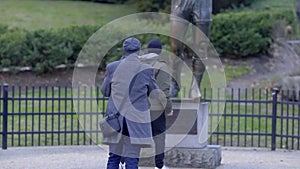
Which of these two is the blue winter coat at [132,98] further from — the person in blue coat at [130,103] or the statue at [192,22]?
the statue at [192,22]

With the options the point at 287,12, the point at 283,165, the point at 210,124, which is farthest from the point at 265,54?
the point at 283,165

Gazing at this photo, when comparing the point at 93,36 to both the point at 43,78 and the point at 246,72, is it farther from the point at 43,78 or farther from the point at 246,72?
the point at 246,72

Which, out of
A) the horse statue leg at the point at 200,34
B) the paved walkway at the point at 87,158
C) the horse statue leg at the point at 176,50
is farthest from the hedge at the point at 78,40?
the horse statue leg at the point at 200,34

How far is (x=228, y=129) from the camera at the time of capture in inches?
565

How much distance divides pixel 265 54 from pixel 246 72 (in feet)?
6.14

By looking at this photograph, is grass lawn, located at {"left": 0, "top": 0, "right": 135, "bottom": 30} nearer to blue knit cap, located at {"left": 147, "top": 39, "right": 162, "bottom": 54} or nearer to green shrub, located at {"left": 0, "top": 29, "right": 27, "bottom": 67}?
green shrub, located at {"left": 0, "top": 29, "right": 27, "bottom": 67}

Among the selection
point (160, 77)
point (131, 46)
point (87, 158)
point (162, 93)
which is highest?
point (131, 46)

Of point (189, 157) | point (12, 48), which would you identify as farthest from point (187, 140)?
point (12, 48)

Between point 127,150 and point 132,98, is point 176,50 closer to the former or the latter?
point 132,98

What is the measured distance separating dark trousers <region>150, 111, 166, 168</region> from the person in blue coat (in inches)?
32.9

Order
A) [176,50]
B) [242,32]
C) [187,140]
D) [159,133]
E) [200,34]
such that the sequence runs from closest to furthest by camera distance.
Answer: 1. [159,133]
2. [187,140]
3. [200,34]
4. [176,50]
5. [242,32]

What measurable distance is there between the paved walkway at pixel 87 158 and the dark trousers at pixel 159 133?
1258mm

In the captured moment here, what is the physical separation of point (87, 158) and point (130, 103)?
11.1 feet

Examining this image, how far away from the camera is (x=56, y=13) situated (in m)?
27.4
